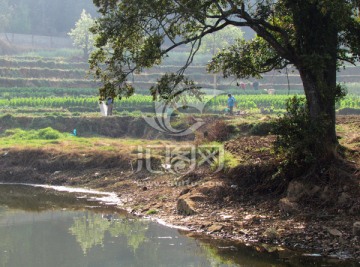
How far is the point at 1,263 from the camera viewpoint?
1266 cm

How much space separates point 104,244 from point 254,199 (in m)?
4.29

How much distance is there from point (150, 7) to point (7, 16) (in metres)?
68.6

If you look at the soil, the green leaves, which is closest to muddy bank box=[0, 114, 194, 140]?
the soil

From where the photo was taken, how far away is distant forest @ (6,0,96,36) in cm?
8475

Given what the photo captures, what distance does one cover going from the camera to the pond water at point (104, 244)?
41.3 ft

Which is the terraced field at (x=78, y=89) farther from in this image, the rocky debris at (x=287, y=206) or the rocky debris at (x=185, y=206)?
the rocky debris at (x=287, y=206)

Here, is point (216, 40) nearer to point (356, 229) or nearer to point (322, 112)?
point (322, 112)

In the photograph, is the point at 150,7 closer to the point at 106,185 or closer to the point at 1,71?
the point at 106,185

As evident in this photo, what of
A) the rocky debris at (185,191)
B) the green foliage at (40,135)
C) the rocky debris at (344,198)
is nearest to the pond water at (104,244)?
the rocky debris at (185,191)

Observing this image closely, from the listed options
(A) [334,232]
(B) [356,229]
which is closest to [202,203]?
(A) [334,232]

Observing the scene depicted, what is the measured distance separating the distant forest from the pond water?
230ft

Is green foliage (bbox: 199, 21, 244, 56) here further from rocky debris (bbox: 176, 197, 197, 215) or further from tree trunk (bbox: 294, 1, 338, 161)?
tree trunk (bbox: 294, 1, 338, 161)

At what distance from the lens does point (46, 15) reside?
291 feet

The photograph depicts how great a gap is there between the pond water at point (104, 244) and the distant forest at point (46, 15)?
2765 inches
